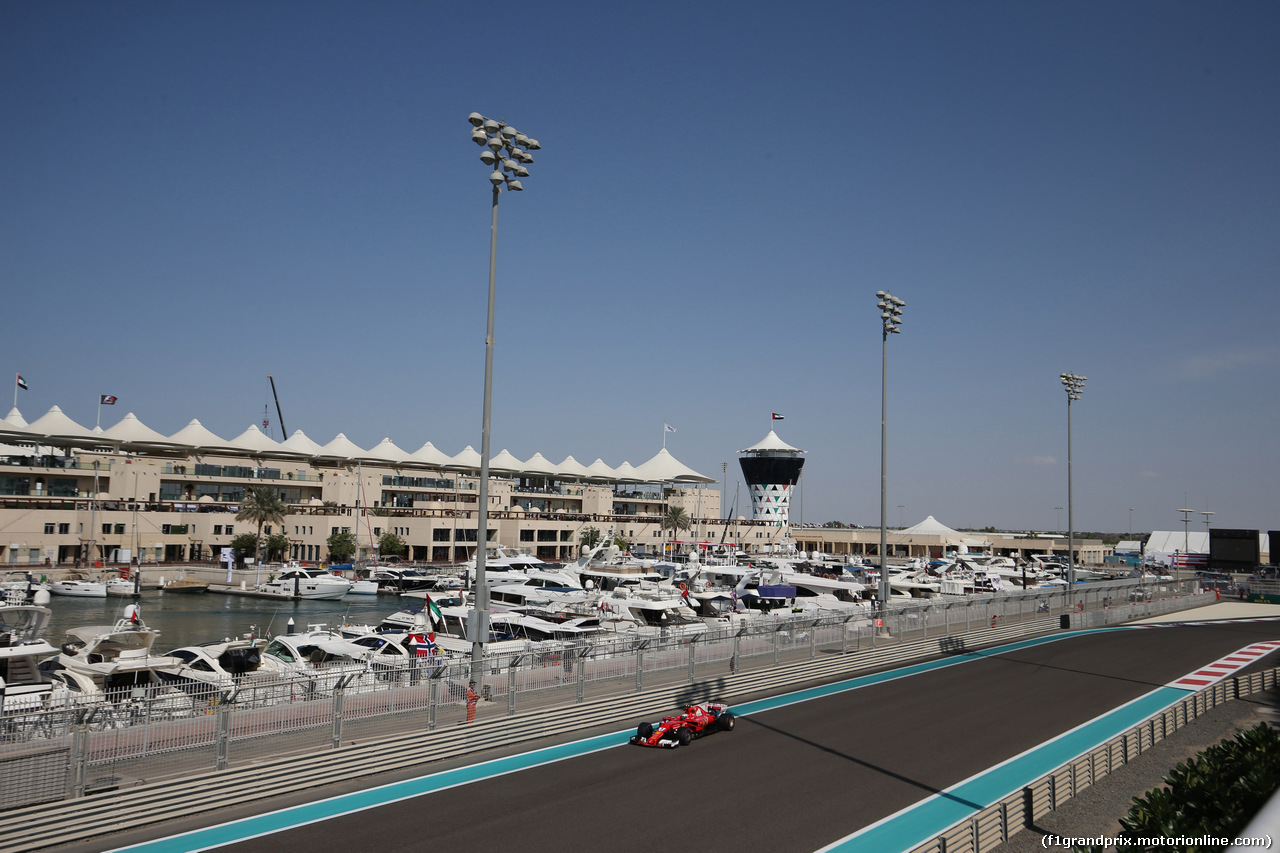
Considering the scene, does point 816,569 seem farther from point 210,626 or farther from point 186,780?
point 186,780

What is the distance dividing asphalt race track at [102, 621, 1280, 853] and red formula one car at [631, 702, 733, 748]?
0.22 metres

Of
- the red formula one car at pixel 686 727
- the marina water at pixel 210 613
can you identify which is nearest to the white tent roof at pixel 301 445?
the marina water at pixel 210 613

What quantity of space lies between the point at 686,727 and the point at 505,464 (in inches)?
4259

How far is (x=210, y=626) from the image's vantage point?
55688mm

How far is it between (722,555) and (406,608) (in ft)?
164

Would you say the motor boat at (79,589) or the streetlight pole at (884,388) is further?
the motor boat at (79,589)

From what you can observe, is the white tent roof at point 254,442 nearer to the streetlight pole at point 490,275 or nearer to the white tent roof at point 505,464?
the white tent roof at point 505,464

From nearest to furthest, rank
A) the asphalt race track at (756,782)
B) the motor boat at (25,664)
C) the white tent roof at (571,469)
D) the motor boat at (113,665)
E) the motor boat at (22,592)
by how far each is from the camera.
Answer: the asphalt race track at (756,782)
the motor boat at (25,664)
the motor boat at (113,665)
the motor boat at (22,592)
the white tent roof at (571,469)

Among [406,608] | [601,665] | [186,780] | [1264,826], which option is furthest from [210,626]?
[1264,826]

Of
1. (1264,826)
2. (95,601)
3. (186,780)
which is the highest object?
(1264,826)

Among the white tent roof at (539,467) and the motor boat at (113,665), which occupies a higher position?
the white tent roof at (539,467)

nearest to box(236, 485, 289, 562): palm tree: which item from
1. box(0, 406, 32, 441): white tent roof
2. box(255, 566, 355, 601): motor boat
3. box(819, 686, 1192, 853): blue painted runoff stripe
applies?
box(255, 566, 355, 601): motor boat

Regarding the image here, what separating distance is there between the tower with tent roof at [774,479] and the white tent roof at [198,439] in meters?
93.1

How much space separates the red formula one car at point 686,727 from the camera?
19.5 m
